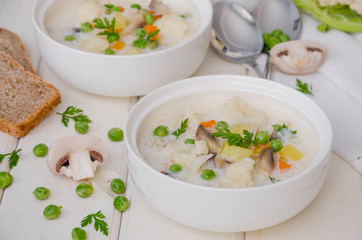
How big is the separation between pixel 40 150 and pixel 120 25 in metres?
0.96

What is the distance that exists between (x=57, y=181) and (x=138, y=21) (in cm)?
120

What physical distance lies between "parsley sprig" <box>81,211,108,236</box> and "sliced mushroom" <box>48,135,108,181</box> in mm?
244

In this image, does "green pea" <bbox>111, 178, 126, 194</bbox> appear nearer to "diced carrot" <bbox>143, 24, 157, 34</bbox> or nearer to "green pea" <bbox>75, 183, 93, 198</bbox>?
"green pea" <bbox>75, 183, 93, 198</bbox>

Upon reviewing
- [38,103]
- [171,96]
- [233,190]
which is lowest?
[38,103]

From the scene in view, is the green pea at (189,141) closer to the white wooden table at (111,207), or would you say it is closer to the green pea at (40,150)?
the white wooden table at (111,207)

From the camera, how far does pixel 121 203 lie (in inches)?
104

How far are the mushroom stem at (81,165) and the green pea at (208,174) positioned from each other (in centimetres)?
61

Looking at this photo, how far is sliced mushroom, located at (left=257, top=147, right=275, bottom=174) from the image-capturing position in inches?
98.0

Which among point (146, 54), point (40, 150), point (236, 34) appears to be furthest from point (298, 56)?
point (40, 150)

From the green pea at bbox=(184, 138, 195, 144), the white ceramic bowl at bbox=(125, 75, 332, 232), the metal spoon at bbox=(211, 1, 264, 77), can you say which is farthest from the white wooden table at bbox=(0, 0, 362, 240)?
the metal spoon at bbox=(211, 1, 264, 77)

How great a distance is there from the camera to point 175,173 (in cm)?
250

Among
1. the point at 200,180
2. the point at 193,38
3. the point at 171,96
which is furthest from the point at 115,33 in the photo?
the point at 200,180

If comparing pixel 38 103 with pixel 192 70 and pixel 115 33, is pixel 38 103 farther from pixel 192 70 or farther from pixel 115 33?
pixel 192 70

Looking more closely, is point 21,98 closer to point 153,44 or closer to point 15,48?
point 15,48
